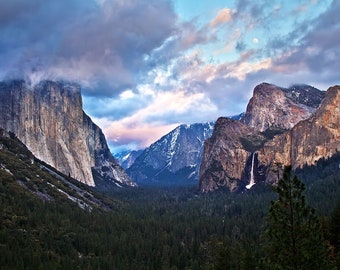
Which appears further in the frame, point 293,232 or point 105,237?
point 105,237

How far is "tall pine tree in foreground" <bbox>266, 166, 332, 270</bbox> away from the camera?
31.7m

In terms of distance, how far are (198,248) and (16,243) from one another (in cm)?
5912

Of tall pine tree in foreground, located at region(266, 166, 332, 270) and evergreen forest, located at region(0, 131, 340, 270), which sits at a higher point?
tall pine tree in foreground, located at region(266, 166, 332, 270)

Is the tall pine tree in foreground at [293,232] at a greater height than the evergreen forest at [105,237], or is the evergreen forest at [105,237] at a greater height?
the tall pine tree in foreground at [293,232]

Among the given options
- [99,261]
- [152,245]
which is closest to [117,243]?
[152,245]

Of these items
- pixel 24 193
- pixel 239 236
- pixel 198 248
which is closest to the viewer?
pixel 198 248

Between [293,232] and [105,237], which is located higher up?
[293,232]

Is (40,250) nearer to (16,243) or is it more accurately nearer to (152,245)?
(16,243)

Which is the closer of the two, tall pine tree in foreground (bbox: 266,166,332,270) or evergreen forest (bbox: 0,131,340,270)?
tall pine tree in foreground (bbox: 266,166,332,270)

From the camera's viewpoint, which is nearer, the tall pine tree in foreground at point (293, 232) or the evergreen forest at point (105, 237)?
the tall pine tree in foreground at point (293, 232)

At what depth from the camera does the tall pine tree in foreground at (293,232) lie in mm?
31734

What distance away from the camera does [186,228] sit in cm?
17438

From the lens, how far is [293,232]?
1267 inches

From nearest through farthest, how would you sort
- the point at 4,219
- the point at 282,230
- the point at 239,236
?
the point at 282,230, the point at 4,219, the point at 239,236
